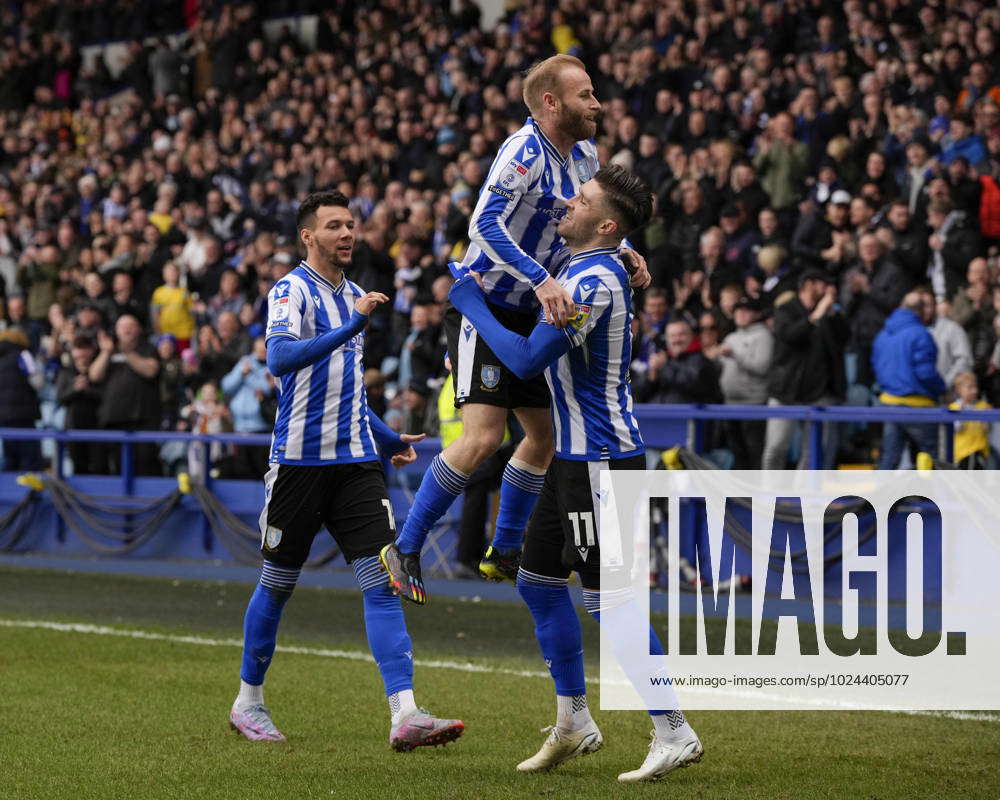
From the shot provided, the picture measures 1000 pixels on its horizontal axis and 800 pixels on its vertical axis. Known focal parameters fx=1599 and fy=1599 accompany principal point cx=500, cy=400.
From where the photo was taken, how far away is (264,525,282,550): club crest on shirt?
Answer: 6.95m

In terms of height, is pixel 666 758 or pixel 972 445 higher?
pixel 972 445

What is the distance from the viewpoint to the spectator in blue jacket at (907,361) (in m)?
11.9

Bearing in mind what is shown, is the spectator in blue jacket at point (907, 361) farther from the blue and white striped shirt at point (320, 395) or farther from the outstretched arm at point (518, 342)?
the outstretched arm at point (518, 342)

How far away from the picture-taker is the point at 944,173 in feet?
44.4

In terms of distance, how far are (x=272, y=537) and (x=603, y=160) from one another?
9.98 metres

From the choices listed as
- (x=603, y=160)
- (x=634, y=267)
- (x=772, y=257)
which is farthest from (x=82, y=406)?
(x=634, y=267)

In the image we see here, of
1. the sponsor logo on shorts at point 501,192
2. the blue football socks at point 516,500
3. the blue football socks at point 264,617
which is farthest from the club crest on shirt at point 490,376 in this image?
the blue football socks at point 264,617

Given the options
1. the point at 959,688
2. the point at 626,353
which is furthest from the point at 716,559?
the point at 959,688

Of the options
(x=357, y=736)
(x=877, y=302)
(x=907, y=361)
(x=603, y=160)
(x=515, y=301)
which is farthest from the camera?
(x=603, y=160)

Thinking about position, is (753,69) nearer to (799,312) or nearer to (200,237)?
(799,312)

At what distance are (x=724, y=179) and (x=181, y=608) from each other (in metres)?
6.55

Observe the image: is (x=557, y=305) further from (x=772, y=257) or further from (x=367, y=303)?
(x=772, y=257)

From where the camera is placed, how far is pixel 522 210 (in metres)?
6.64

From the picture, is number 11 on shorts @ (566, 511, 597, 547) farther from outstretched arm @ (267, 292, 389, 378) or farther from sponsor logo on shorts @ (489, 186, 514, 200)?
sponsor logo on shorts @ (489, 186, 514, 200)
